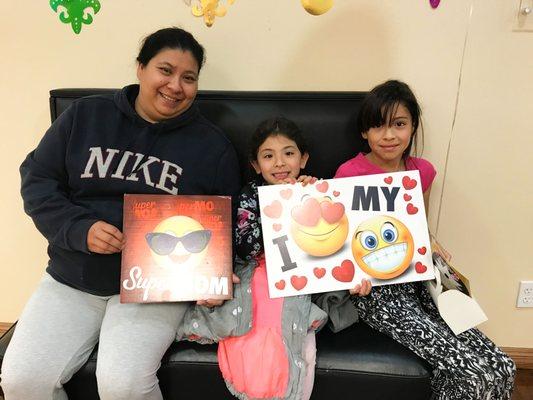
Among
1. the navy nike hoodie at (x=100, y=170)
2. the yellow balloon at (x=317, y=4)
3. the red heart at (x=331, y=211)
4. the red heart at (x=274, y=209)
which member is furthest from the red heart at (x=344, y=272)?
the yellow balloon at (x=317, y=4)

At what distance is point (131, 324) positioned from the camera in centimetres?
109

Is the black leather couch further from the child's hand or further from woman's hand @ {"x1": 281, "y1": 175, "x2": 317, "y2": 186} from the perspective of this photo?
woman's hand @ {"x1": 281, "y1": 175, "x2": 317, "y2": 186}

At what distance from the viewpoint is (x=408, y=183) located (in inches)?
47.1

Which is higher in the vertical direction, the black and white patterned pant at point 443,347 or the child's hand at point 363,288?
the child's hand at point 363,288

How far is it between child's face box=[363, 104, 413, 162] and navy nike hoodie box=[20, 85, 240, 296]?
513 mm

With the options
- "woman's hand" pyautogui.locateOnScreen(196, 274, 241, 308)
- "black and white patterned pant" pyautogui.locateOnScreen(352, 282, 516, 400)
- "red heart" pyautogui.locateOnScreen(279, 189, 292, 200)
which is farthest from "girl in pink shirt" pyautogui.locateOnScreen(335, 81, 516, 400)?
"woman's hand" pyautogui.locateOnScreen(196, 274, 241, 308)

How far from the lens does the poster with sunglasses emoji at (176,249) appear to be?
1.10 metres

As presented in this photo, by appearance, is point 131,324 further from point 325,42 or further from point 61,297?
point 325,42

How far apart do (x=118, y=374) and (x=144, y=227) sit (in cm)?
37

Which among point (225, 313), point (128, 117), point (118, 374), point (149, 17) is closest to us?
point (118, 374)

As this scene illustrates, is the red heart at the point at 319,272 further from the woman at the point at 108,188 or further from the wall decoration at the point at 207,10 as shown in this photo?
the wall decoration at the point at 207,10

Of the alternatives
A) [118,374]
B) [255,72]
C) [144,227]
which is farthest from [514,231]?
[118,374]


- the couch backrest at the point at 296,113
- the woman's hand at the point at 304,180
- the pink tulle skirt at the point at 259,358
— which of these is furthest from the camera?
the couch backrest at the point at 296,113

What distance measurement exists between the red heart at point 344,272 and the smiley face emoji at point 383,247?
0.03m
